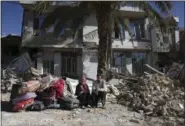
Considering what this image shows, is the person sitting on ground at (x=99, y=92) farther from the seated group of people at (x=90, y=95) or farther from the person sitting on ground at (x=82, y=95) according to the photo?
the person sitting on ground at (x=82, y=95)

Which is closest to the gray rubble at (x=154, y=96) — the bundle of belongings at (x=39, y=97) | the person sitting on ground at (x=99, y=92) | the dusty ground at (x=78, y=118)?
the dusty ground at (x=78, y=118)

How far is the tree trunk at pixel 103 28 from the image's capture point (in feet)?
47.4

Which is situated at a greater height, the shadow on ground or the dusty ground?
the shadow on ground

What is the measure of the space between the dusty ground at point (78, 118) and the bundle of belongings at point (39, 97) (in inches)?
10.9

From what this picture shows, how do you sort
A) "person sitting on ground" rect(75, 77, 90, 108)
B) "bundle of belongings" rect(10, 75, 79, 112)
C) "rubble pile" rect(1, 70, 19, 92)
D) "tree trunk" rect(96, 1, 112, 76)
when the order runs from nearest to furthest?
"bundle of belongings" rect(10, 75, 79, 112)
"person sitting on ground" rect(75, 77, 90, 108)
"tree trunk" rect(96, 1, 112, 76)
"rubble pile" rect(1, 70, 19, 92)

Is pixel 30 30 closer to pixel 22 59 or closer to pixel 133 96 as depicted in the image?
pixel 22 59

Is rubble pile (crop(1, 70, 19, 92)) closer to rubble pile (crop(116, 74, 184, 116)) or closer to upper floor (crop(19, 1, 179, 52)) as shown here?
rubble pile (crop(116, 74, 184, 116))

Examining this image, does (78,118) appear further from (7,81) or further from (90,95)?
(7,81)

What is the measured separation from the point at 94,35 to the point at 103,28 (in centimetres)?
913

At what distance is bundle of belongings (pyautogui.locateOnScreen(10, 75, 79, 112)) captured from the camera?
34.6 feet

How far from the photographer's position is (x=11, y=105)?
11.2 m

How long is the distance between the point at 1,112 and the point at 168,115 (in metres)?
5.71

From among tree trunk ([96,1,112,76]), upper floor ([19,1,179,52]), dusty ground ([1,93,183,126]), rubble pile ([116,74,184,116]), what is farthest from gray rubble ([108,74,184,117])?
upper floor ([19,1,179,52])

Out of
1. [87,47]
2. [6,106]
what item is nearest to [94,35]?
[87,47]
